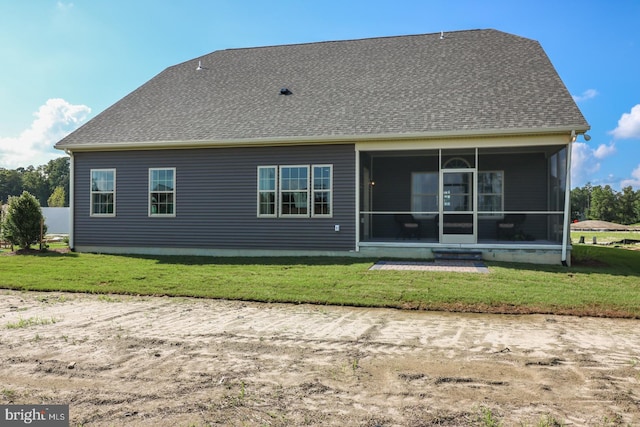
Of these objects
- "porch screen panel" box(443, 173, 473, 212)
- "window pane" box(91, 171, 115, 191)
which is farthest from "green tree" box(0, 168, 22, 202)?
"porch screen panel" box(443, 173, 473, 212)

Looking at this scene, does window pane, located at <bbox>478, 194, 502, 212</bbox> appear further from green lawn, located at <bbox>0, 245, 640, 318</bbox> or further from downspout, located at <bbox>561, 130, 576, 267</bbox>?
downspout, located at <bbox>561, 130, 576, 267</bbox>

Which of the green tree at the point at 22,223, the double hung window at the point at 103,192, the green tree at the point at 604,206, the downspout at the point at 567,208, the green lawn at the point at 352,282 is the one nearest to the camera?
the green lawn at the point at 352,282

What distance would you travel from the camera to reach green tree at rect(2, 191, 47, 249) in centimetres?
1390

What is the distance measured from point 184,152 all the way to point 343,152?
4.87 meters

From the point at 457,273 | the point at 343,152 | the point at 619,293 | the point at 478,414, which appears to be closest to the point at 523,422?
the point at 478,414

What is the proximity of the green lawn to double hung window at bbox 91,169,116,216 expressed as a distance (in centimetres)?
249

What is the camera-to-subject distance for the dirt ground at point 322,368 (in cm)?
321

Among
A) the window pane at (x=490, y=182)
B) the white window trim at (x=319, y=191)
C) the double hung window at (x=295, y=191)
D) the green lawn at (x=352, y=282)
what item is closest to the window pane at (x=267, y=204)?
the double hung window at (x=295, y=191)

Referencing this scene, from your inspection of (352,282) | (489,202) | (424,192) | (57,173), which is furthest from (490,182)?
(57,173)

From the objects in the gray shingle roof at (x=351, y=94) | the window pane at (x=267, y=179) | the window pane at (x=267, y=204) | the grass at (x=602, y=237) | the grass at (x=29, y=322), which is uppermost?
the gray shingle roof at (x=351, y=94)

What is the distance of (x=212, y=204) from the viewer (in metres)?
13.4

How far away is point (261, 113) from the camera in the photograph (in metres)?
14.1

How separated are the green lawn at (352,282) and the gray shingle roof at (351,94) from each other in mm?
3665

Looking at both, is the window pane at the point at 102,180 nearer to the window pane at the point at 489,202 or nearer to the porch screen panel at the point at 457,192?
the porch screen panel at the point at 457,192
